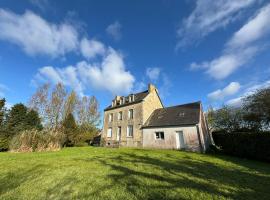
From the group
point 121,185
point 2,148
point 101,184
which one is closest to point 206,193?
point 121,185

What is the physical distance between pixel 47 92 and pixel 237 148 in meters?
23.7

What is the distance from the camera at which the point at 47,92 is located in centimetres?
2328

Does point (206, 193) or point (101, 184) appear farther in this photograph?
point (101, 184)

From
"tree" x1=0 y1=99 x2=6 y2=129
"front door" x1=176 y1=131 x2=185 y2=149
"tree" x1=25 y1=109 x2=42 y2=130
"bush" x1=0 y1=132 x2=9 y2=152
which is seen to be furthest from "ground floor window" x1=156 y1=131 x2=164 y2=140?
"tree" x1=0 y1=99 x2=6 y2=129

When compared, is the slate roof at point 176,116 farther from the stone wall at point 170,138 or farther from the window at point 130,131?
the window at point 130,131

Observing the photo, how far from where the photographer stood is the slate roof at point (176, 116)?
15.8 meters

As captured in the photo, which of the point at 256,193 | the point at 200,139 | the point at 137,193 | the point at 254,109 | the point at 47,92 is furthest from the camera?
the point at 47,92

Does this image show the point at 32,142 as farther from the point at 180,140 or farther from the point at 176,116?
the point at 176,116

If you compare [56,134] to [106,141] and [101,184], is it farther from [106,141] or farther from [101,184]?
[101,184]

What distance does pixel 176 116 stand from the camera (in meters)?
17.4

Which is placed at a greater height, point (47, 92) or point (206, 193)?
point (47, 92)

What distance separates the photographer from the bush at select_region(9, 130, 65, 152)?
1289cm

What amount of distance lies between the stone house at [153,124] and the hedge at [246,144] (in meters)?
1.81

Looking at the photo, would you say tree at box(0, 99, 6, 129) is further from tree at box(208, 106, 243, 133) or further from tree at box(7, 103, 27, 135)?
tree at box(208, 106, 243, 133)
